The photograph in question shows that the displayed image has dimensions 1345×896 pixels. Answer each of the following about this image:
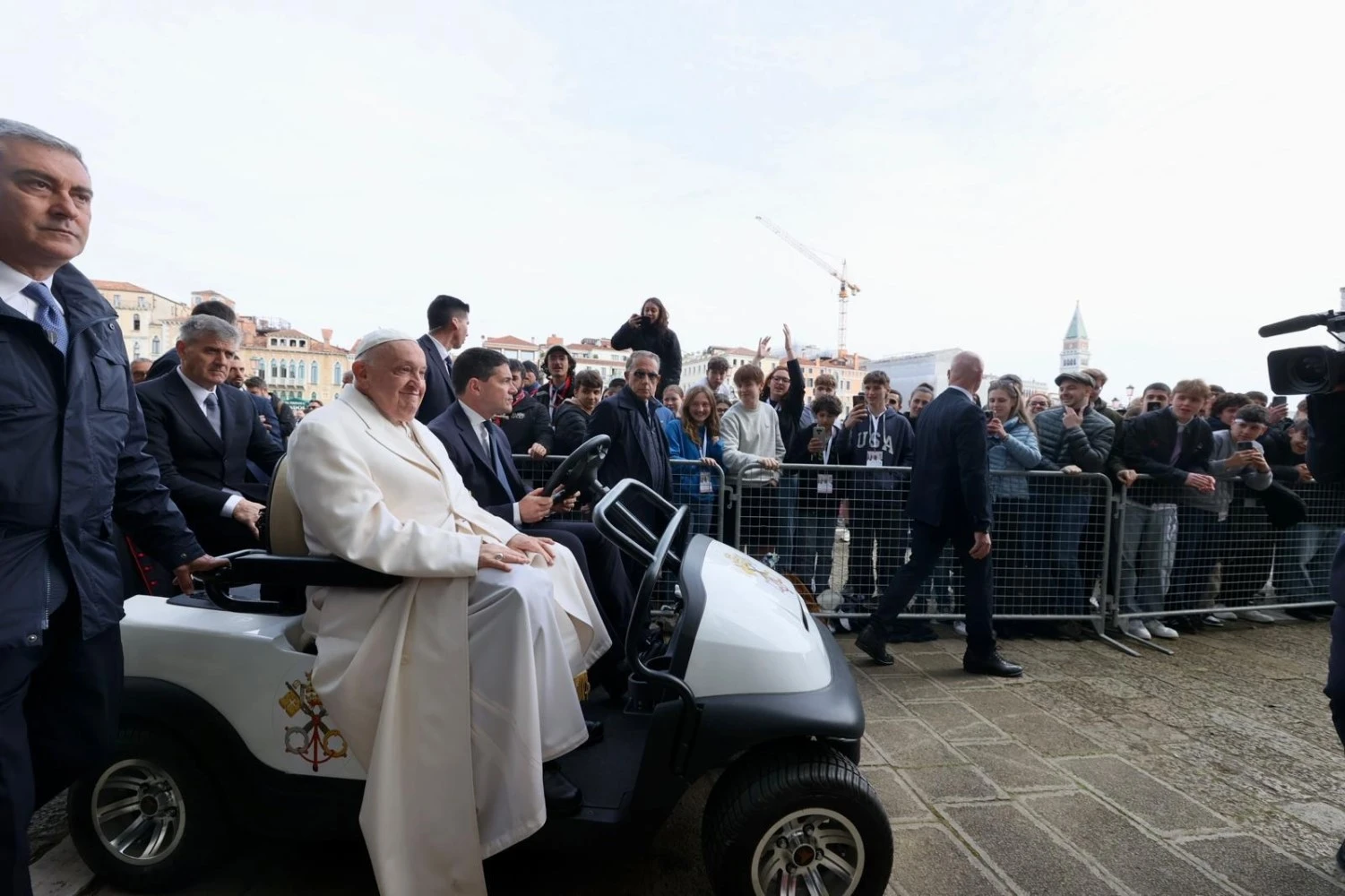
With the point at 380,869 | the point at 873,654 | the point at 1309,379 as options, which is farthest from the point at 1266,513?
the point at 380,869

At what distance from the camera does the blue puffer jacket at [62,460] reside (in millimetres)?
1592

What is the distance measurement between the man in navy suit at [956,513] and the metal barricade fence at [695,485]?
4.27ft

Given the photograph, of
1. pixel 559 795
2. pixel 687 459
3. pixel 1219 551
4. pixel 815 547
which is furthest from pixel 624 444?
pixel 1219 551

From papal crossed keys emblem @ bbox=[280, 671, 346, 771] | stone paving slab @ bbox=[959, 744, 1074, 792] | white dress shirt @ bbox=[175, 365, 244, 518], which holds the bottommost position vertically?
stone paving slab @ bbox=[959, 744, 1074, 792]

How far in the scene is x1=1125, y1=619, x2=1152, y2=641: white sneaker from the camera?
17.2ft

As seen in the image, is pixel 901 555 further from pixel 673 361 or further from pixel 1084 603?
pixel 673 361

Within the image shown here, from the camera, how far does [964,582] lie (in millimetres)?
4570

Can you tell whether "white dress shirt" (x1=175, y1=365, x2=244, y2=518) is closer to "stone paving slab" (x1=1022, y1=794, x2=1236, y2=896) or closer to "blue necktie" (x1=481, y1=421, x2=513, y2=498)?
Result: "blue necktie" (x1=481, y1=421, x2=513, y2=498)

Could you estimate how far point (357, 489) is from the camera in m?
2.11

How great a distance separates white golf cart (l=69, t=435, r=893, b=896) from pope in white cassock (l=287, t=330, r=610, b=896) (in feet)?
0.42

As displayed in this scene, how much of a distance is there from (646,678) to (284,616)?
1274 mm

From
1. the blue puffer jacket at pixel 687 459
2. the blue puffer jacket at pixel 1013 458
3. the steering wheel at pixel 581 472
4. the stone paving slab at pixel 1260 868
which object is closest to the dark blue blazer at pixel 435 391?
the steering wheel at pixel 581 472

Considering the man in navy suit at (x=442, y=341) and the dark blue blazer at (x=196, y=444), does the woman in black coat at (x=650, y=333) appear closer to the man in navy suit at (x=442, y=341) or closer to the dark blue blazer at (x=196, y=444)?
the man in navy suit at (x=442, y=341)

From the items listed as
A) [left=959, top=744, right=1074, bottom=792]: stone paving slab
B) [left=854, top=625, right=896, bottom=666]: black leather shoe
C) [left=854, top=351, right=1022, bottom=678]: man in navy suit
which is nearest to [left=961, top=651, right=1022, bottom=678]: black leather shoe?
[left=854, top=351, right=1022, bottom=678]: man in navy suit
